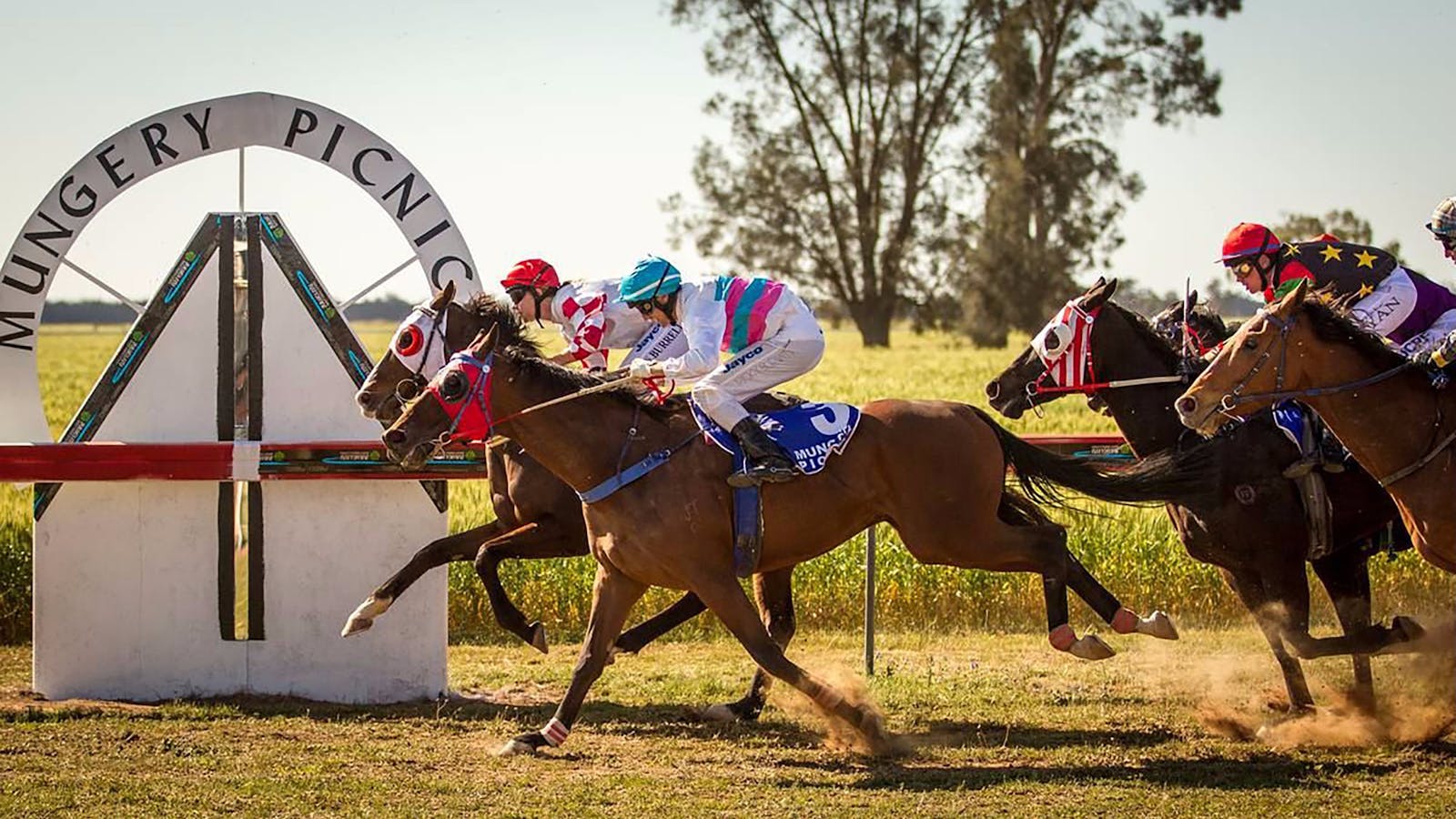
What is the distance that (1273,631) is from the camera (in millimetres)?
8203

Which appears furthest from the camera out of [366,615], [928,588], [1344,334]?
[928,588]

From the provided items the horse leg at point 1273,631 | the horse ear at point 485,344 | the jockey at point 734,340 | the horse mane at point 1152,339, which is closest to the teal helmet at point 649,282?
the jockey at point 734,340

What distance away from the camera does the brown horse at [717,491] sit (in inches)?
289

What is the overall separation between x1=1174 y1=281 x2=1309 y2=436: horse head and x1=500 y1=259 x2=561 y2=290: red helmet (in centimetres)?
376

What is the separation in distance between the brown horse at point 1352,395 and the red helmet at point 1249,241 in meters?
1.14

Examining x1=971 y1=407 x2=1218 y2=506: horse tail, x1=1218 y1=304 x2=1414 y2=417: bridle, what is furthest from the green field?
x1=1218 y1=304 x2=1414 y2=417: bridle

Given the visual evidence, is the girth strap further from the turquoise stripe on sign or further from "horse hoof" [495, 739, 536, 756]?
"horse hoof" [495, 739, 536, 756]

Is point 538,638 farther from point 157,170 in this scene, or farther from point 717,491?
point 157,170

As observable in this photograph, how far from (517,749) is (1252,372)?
12.4ft

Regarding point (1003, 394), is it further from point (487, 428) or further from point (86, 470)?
point (86, 470)

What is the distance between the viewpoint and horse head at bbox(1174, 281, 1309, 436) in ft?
23.2

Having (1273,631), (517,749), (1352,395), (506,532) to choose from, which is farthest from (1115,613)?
(506,532)

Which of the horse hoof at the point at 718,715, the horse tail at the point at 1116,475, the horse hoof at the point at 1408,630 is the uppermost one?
the horse tail at the point at 1116,475

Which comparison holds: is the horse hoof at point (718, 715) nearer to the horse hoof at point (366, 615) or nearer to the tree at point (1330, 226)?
the horse hoof at point (366, 615)
